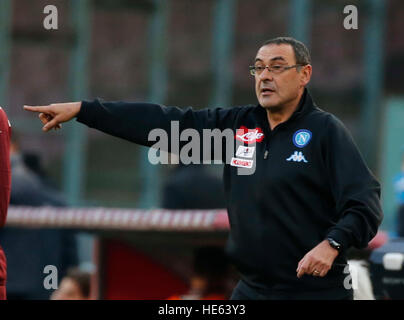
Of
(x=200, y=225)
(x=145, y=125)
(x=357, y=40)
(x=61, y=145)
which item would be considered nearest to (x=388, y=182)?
(x=357, y=40)

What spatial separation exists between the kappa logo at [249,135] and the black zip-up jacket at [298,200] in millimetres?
18

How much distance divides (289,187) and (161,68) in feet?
28.1

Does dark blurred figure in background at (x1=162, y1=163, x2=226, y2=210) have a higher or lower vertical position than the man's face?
lower

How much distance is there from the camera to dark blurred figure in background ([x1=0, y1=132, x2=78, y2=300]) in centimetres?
900

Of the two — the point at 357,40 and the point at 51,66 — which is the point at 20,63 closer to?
the point at 51,66

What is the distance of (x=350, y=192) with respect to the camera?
482cm

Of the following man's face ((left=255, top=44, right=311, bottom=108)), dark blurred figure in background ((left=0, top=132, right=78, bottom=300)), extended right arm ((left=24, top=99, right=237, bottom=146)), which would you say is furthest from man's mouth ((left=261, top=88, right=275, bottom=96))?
dark blurred figure in background ((left=0, top=132, right=78, bottom=300))

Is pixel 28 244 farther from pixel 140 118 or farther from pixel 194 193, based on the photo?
pixel 140 118

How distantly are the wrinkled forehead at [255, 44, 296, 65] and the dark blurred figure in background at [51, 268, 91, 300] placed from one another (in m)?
3.56

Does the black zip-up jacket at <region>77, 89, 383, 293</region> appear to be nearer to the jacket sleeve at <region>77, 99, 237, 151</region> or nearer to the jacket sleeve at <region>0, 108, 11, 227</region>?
the jacket sleeve at <region>77, 99, 237, 151</region>

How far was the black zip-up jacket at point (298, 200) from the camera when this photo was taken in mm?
4848

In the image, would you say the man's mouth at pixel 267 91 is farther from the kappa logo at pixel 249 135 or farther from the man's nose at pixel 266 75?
the kappa logo at pixel 249 135

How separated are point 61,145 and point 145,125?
7.97 m

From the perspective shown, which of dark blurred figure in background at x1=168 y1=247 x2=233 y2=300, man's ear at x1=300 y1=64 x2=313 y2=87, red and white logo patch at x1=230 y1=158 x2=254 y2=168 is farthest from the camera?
dark blurred figure in background at x1=168 y1=247 x2=233 y2=300
